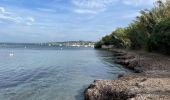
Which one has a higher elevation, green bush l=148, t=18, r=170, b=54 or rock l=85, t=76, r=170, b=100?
green bush l=148, t=18, r=170, b=54

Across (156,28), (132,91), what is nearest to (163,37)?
Answer: (156,28)

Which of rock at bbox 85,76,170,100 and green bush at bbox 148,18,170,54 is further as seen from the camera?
green bush at bbox 148,18,170,54

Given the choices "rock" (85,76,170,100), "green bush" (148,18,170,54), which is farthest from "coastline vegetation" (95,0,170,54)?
"rock" (85,76,170,100)

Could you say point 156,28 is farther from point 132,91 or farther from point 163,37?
point 132,91

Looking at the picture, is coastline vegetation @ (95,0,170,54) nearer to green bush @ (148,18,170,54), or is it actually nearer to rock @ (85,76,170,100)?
green bush @ (148,18,170,54)

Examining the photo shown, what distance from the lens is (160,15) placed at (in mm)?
74250

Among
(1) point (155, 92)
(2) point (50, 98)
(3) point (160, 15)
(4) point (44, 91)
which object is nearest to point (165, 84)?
(1) point (155, 92)

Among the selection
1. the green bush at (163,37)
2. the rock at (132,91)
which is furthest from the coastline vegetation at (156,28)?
the rock at (132,91)

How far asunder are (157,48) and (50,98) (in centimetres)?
4790

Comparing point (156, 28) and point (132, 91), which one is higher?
point (156, 28)

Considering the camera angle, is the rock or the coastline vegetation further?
the coastline vegetation

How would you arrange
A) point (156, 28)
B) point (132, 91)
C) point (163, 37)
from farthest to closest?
1. point (156, 28)
2. point (163, 37)
3. point (132, 91)

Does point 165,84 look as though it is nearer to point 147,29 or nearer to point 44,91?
point 44,91

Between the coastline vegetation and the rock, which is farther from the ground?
the coastline vegetation
